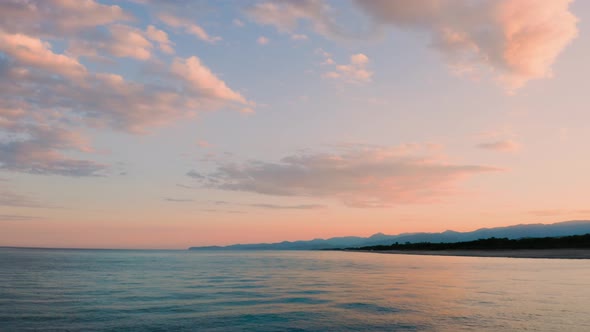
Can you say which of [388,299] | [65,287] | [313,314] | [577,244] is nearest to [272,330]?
[313,314]

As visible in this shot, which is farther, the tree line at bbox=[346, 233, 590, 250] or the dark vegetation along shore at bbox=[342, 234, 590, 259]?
the tree line at bbox=[346, 233, 590, 250]

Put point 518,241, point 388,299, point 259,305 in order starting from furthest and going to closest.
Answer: point 518,241 → point 388,299 → point 259,305

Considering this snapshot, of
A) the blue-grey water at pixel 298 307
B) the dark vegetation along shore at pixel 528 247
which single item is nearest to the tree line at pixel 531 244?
the dark vegetation along shore at pixel 528 247

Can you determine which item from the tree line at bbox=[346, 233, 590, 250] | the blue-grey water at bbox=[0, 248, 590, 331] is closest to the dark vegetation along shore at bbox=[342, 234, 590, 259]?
the tree line at bbox=[346, 233, 590, 250]

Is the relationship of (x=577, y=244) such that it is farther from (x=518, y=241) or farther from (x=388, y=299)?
(x=388, y=299)

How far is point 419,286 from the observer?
129 feet

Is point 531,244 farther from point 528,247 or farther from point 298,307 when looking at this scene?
point 298,307

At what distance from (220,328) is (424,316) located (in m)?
11.4

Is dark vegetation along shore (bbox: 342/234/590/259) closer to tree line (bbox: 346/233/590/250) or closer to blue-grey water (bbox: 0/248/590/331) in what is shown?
tree line (bbox: 346/233/590/250)

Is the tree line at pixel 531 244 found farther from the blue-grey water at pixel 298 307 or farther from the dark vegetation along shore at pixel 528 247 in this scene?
the blue-grey water at pixel 298 307

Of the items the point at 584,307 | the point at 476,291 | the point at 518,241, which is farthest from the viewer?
the point at 518,241

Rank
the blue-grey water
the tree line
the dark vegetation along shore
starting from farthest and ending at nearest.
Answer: the tree line < the dark vegetation along shore < the blue-grey water

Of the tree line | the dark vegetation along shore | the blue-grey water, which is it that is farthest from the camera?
the tree line

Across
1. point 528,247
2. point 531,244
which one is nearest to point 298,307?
point 528,247
